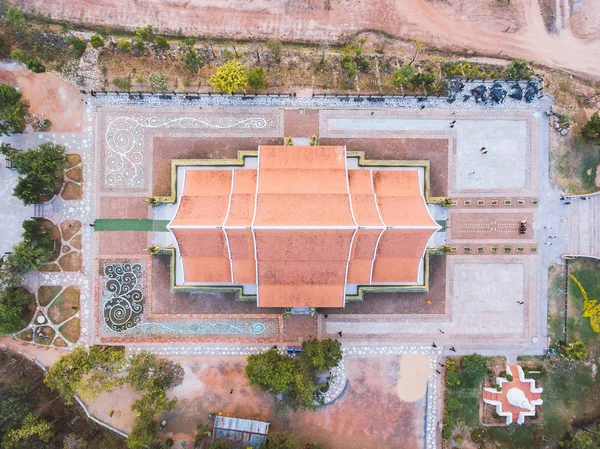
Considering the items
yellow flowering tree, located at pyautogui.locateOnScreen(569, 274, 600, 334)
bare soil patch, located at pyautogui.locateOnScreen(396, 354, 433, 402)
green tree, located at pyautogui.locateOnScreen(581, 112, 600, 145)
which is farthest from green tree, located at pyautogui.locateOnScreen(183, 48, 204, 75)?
yellow flowering tree, located at pyautogui.locateOnScreen(569, 274, 600, 334)

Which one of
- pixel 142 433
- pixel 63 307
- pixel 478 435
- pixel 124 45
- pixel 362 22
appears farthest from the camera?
pixel 362 22

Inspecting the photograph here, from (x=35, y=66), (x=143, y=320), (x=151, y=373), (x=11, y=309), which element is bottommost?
(x=151, y=373)

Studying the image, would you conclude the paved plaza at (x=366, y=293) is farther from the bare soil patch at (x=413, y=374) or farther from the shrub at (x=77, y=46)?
the shrub at (x=77, y=46)

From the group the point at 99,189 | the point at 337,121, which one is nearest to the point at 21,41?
the point at 99,189

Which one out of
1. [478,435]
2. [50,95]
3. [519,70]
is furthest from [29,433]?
[519,70]

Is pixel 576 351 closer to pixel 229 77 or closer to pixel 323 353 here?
pixel 323 353

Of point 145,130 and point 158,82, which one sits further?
point 145,130

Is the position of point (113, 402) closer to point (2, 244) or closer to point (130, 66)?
point (2, 244)

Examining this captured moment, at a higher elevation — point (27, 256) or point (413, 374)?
point (27, 256)

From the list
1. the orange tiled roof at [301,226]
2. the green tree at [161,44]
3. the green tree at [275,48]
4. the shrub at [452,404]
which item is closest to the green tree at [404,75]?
the orange tiled roof at [301,226]
